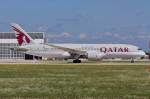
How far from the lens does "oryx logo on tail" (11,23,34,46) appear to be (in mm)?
103500

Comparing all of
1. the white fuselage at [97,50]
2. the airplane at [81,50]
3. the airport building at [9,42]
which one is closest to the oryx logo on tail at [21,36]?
the airplane at [81,50]

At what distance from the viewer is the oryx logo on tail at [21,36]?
103500 millimetres

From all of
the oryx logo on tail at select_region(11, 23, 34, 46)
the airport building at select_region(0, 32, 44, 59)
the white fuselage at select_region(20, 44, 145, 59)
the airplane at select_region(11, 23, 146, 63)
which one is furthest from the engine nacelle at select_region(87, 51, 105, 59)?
the airport building at select_region(0, 32, 44, 59)

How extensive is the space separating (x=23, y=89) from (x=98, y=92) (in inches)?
159

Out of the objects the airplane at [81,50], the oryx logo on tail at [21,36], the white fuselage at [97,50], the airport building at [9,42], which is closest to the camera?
the airplane at [81,50]

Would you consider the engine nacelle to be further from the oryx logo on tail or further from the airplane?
the oryx logo on tail

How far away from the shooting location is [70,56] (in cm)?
9788

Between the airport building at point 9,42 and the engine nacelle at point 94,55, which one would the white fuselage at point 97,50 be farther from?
the airport building at point 9,42

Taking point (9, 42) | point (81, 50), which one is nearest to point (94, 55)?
point (81, 50)

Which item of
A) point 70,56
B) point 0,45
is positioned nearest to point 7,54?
point 0,45

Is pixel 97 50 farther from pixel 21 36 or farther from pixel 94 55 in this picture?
pixel 21 36

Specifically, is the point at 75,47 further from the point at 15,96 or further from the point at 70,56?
the point at 15,96

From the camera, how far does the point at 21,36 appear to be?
105 metres

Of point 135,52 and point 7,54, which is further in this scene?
point 7,54
